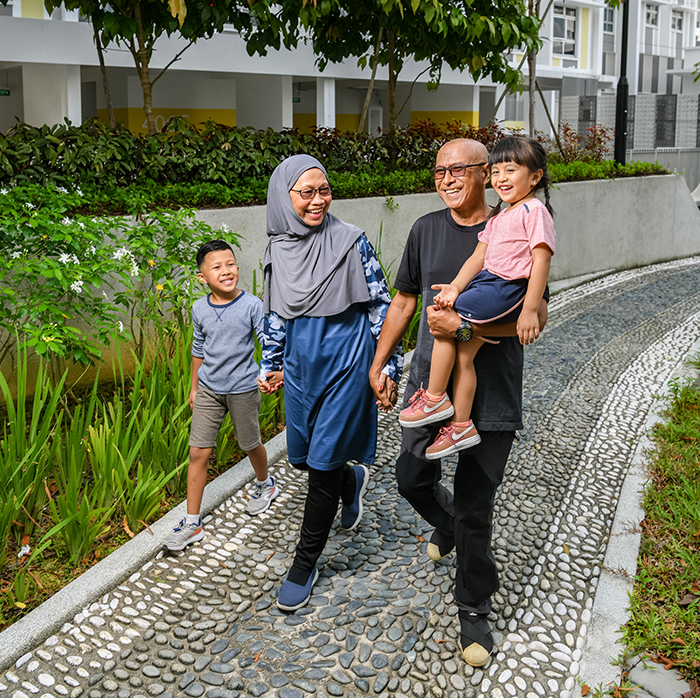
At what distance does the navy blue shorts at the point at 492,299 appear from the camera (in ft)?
8.97

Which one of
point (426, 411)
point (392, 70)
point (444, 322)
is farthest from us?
point (392, 70)

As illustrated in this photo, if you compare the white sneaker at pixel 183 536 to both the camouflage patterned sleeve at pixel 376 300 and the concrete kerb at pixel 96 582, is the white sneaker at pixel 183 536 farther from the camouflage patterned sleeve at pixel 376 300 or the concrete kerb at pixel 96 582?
the camouflage patterned sleeve at pixel 376 300

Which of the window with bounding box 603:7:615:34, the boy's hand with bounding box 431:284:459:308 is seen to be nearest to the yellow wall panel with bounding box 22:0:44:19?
the boy's hand with bounding box 431:284:459:308

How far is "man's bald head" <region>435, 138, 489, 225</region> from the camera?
2.92 metres

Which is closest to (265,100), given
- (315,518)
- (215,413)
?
(215,413)

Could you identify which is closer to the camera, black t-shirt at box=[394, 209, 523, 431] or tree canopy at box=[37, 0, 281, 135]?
black t-shirt at box=[394, 209, 523, 431]

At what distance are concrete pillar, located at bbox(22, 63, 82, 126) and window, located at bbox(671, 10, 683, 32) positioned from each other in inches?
1470

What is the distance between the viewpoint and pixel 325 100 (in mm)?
15617

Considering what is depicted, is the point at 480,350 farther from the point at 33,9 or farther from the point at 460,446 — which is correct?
the point at 33,9

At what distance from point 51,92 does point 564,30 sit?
2370 centimetres

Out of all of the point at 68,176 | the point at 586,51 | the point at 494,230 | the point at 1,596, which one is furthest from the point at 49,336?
the point at 586,51

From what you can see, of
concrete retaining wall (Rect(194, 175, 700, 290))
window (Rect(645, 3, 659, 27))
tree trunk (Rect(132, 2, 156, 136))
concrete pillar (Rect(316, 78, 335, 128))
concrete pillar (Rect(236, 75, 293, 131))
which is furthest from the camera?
window (Rect(645, 3, 659, 27))

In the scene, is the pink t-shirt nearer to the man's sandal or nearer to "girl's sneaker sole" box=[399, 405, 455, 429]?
"girl's sneaker sole" box=[399, 405, 455, 429]

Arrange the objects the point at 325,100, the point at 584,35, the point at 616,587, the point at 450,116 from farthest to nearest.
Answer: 1. the point at 584,35
2. the point at 450,116
3. the point at 325,100
4. the point at 616,587
